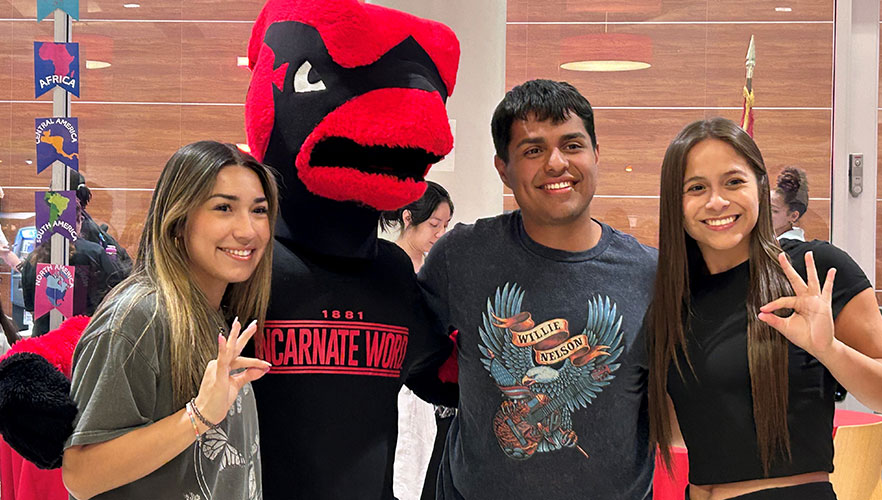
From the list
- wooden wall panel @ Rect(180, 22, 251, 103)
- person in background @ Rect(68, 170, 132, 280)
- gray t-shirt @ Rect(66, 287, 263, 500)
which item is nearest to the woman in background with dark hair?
person in background @ Rect(68, 170, 132, 280)

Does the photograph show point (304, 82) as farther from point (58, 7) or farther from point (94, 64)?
point (94, 64)

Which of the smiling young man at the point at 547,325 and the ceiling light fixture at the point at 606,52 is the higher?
the ceiling light fixture at the point at 606,52

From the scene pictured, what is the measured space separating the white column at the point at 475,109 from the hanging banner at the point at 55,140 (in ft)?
4.94

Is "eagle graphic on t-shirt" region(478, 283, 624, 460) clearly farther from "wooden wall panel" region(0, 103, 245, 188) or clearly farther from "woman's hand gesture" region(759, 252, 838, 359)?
"wooden wall panel" region(0, 103, 245, 188)

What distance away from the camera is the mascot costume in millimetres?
1883

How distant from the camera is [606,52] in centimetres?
526

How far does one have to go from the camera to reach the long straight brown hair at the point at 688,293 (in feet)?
6.08

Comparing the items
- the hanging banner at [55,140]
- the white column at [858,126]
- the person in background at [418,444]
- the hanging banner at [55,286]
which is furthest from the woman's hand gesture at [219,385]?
the white column at [858,126]

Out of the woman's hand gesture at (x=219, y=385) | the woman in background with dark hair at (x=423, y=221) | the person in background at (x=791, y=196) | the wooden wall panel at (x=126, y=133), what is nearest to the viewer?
the woman's hand gesture at (x=219, y=385)

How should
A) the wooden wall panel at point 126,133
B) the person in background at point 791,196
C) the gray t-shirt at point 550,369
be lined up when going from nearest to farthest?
1. the gray t-shirt at point 550,369
2. the wooden wall panel at point 126,133
3. the person in background at point 791,196

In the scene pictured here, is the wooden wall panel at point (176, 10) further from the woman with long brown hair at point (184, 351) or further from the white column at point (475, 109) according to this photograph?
the woman with long brown hair at point (184, 351)

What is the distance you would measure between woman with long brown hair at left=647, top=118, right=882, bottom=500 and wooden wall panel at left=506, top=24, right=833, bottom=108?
333cm

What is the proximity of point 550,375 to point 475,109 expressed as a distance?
5.29 feet

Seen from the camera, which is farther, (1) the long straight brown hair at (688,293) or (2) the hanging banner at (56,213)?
(2) the hanging banner at (56,213)
